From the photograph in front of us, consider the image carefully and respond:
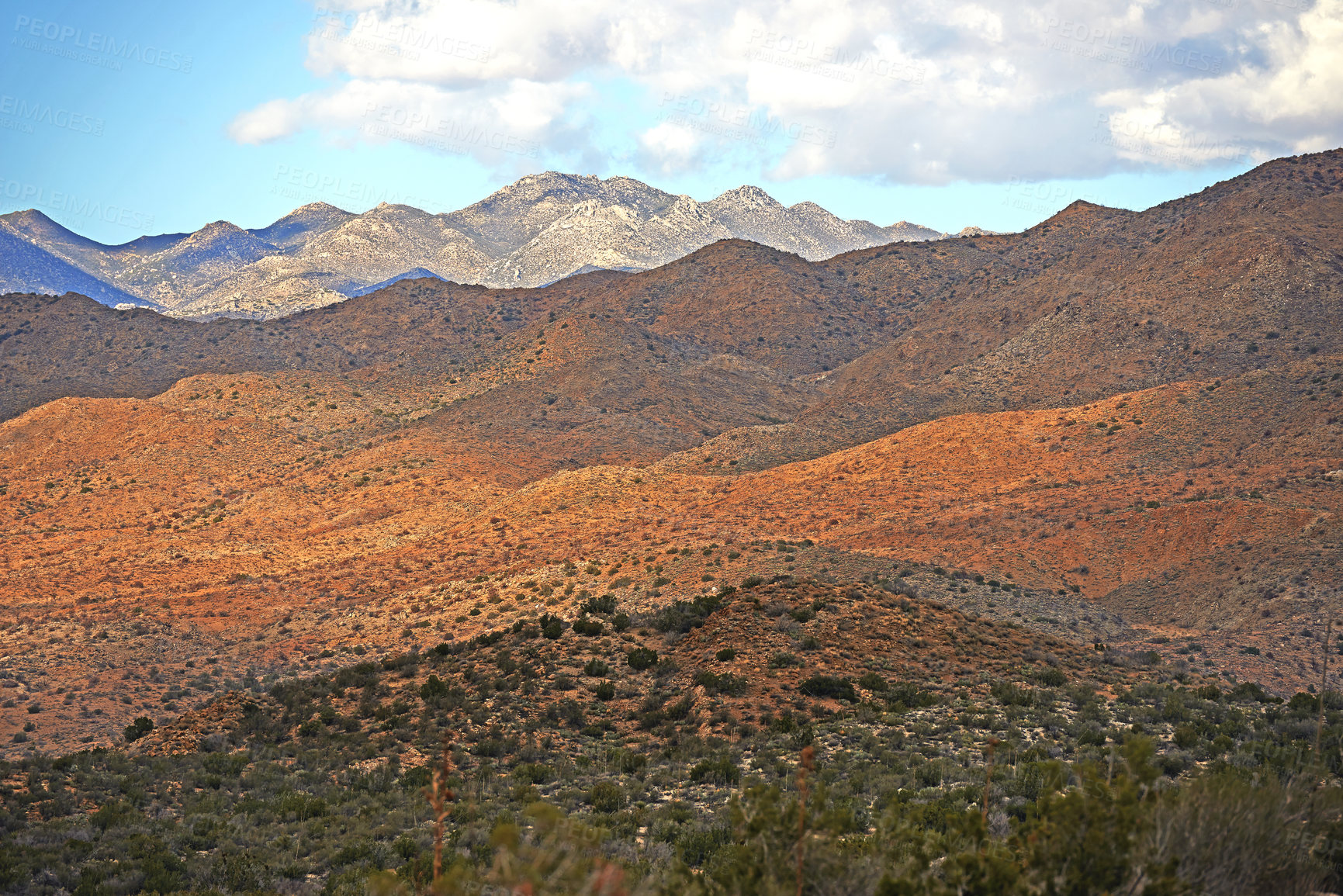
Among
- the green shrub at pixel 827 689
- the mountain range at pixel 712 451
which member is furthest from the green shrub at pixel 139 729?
the green shrub at pixel 827 689

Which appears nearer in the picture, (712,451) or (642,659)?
(642,659)

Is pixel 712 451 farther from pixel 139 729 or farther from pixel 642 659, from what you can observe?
pixel 139 729

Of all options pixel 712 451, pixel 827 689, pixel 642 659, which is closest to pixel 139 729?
pixel 642 659

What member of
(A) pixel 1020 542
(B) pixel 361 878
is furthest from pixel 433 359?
(B) pixel 361 878

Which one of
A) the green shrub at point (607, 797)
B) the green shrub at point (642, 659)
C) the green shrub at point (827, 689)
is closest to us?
the green shrub at point (607, 797)

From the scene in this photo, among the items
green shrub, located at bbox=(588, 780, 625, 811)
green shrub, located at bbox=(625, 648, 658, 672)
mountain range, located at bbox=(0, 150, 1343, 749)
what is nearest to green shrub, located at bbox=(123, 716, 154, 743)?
mountain range, located at bbox=(0, 150, 1343, 749)

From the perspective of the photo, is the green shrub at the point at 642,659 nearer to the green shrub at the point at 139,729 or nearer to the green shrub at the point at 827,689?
the green shrub at the point at 827,689

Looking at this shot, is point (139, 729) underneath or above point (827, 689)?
underneath

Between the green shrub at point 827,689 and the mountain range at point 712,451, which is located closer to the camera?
the green shrub at point 827,689

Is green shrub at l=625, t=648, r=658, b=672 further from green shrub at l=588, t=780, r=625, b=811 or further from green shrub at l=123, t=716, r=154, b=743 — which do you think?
green shrub at l=123, t=716, r=154, b=743

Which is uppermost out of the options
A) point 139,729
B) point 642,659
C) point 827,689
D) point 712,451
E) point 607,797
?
point 712,451

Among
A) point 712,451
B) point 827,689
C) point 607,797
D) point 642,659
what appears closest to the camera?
point 607,797

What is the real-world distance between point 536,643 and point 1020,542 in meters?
24.2

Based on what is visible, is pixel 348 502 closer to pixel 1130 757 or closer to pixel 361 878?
pixel 361 878
